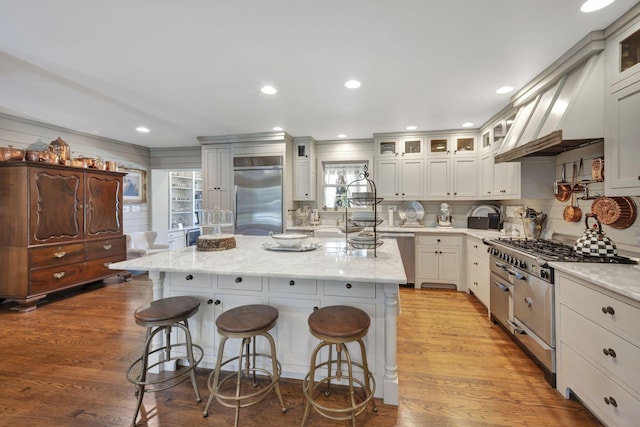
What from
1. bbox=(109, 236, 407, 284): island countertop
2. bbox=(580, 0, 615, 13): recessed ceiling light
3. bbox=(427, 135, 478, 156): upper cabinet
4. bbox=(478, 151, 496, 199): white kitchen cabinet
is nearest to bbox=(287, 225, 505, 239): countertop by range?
bbox=(478, 151, 496, 199): white kitchen cabinet

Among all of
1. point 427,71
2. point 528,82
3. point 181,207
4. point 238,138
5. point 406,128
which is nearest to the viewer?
point 427,71

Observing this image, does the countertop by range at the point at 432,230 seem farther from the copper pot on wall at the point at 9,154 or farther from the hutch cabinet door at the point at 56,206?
the copper pot on wall at the point at 9,154

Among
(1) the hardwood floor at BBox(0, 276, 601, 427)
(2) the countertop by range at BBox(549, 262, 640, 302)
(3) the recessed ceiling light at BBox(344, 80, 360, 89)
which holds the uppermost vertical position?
(3) the recessed ceiling light at BBox(344, 80, 360, 89)

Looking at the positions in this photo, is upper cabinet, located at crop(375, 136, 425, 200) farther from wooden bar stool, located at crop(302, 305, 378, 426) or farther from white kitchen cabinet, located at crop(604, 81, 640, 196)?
wooden bar stool, located at crop(302, 305, 378, 426)

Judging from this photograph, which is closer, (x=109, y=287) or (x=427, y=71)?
(x=427, y=71)

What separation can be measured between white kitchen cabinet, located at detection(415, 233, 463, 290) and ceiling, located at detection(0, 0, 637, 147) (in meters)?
1.79

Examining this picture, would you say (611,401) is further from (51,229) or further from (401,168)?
(51,229)

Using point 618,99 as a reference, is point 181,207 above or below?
below

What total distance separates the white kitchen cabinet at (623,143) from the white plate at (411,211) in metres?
2.96

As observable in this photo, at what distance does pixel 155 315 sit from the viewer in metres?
1.72

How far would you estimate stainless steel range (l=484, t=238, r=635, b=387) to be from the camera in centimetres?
197

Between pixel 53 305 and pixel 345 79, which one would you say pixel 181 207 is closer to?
pixel 53 305

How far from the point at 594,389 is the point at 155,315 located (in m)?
2.65

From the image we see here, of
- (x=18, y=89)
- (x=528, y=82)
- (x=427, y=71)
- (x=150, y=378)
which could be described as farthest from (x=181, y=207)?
(x=528, y=82)
